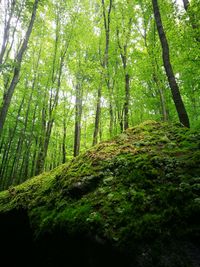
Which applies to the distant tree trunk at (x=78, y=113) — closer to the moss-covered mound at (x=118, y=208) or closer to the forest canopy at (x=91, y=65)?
the forest canopy at (x=91, y=65)

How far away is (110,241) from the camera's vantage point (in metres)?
3.01

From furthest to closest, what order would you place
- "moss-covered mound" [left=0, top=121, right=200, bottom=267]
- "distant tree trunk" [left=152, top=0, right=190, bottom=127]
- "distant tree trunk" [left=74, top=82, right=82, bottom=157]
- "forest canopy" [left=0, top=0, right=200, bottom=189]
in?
1. "distant tree trunk" [left=74, top=82, right=82, bottom=157]
2. "forest canopy" [left=0, top=0, right=200, bottom=189]
3. "distant tree trunk" [left=152, top=0, right=190, bottom=127]
4. "moss-covered mound" [left=0, top=121, right=200, bottom=267]

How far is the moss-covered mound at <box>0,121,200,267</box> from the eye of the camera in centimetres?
282

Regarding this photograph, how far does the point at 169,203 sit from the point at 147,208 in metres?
0.32

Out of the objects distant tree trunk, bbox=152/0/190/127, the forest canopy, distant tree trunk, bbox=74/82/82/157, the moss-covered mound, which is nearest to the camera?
the moss-covered mound

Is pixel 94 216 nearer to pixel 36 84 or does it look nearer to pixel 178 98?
pixel 178 98

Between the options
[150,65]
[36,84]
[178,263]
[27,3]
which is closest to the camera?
[178,263]

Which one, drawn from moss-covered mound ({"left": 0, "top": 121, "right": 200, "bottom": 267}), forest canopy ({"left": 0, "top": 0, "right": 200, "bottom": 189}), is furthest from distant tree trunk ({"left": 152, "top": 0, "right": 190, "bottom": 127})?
forest canopy ({"left": 0, "top": 0, "right": 200, "bottom": 189})

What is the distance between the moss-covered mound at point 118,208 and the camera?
2.82 metres

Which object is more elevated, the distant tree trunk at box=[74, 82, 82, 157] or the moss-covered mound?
the distant tree trunk at box=[74, 82, 82, 157]

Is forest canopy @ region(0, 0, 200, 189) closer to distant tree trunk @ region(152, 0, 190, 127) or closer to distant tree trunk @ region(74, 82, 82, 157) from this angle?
distant tree trunk @ region(74, 82, 82, 157)

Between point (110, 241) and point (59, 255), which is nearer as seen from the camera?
point (110, 241)

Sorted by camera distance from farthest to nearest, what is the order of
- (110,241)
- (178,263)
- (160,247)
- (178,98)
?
1. (178,98)
2. (110,241)
3. (160,247)
4. (178,263)

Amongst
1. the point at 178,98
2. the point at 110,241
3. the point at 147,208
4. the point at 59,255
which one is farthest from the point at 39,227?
the point at 178,98
